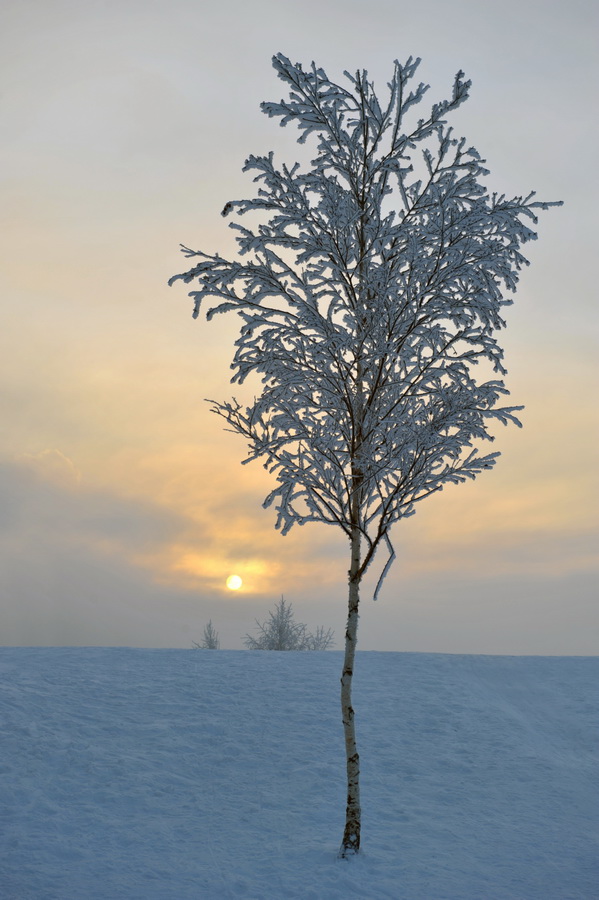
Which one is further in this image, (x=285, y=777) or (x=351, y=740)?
(x=285, y=777)

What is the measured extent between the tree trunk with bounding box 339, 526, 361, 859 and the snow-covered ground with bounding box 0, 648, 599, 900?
0.33 meters

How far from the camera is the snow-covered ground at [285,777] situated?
A: 30.0 ft

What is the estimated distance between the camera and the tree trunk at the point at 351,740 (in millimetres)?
9445

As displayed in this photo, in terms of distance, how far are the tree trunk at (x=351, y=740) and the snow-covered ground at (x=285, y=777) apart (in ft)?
1.07

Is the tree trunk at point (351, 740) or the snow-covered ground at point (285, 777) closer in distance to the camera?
the snow-covered ground at point (285, 777)

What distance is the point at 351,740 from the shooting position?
955cm

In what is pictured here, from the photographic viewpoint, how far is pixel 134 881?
8758 mm

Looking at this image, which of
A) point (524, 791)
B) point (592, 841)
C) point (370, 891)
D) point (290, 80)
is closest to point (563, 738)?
point (524, 791)

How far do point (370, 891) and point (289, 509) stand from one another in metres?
4.84

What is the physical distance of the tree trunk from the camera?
945 cm

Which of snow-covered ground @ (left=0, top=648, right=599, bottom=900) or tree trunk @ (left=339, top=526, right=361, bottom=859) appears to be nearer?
snow-covered ground @ (left=0, top=648, right=599, bottom=900)

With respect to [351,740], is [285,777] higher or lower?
lower

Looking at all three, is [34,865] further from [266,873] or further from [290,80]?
[290,80]

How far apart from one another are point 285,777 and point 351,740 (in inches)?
130
